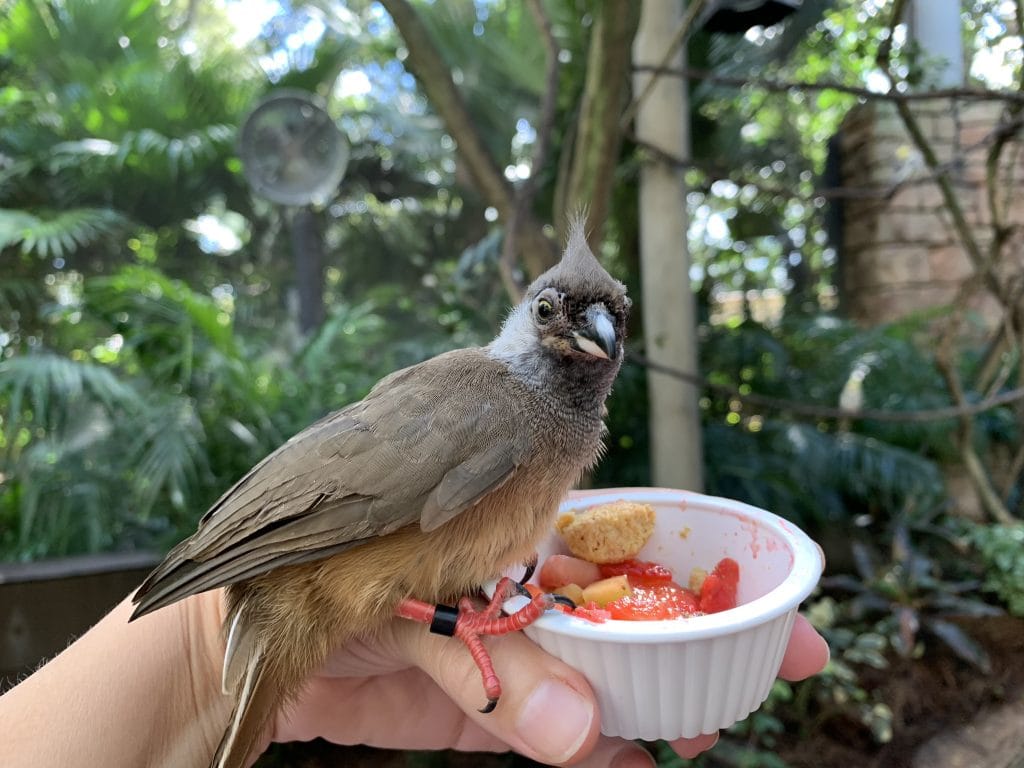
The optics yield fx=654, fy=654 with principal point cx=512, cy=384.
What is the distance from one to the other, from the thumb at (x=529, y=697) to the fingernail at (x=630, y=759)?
0.62ft

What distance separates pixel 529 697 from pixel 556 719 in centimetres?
6

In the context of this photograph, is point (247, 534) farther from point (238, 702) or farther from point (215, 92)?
point (215, 92)

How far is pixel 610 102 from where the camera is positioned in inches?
96.5

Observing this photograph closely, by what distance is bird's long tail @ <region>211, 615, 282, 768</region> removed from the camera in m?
1.21

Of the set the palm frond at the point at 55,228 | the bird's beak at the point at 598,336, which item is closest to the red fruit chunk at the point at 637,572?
the bird's beak at the point at 598,336

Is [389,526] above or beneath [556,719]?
above

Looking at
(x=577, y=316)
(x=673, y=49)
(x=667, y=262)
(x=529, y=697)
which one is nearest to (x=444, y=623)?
(x=529, y=697)

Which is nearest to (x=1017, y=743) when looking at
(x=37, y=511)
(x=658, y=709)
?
(x=658, y=709)

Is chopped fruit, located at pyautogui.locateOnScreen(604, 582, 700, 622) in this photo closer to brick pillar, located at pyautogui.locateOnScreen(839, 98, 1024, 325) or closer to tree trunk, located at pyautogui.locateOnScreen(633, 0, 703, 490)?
tree trunk, located at pyautogui.locateOnScreen(633, 0, 703, 490)

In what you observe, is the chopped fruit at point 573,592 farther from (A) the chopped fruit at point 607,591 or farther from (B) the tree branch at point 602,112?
(B) the tree branch at point 602,112

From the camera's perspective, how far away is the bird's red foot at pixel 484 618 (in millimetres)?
1135

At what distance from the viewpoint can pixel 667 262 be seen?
301 centimetres

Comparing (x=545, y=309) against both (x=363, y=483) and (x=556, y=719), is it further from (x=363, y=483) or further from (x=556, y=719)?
(x=556, y=719)

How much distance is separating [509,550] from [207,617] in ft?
2.64
